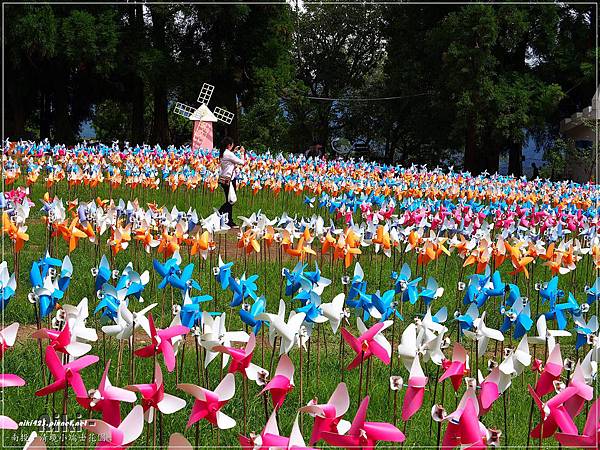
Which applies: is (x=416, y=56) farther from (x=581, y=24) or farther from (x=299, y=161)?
(x=299, y=161)

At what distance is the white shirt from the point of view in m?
10.8

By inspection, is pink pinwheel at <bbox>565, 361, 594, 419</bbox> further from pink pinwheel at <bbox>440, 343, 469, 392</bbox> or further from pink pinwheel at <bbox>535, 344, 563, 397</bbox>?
pink pinwheel at <bbox>440, 343, 469, 392</bbox>

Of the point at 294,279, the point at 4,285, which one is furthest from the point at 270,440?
the point at 294,279

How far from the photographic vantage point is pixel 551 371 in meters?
2.54

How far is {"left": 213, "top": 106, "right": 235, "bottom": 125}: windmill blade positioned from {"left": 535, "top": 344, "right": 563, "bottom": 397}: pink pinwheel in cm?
2415

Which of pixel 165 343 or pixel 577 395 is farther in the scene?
pixel 165 343

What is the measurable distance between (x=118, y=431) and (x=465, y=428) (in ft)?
2.87

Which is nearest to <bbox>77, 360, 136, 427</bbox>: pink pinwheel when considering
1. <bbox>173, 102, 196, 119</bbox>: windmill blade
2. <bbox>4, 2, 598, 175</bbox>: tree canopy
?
<bbox>4, 2, 598, 175</bbox>: tree canopy

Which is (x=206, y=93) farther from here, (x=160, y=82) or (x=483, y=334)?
(x=483, y=334)

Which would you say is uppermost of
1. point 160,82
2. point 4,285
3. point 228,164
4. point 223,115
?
point 160,82

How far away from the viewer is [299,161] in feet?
51.5

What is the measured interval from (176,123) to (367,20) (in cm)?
1120

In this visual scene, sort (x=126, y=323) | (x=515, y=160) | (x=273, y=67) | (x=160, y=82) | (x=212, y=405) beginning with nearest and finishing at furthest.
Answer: (x=212, y=405), (x=126, y=323), (x=160, y=82), (x=273, y=67), (x=515, y=160)

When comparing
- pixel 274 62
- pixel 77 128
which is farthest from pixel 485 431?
pixel 77 128
